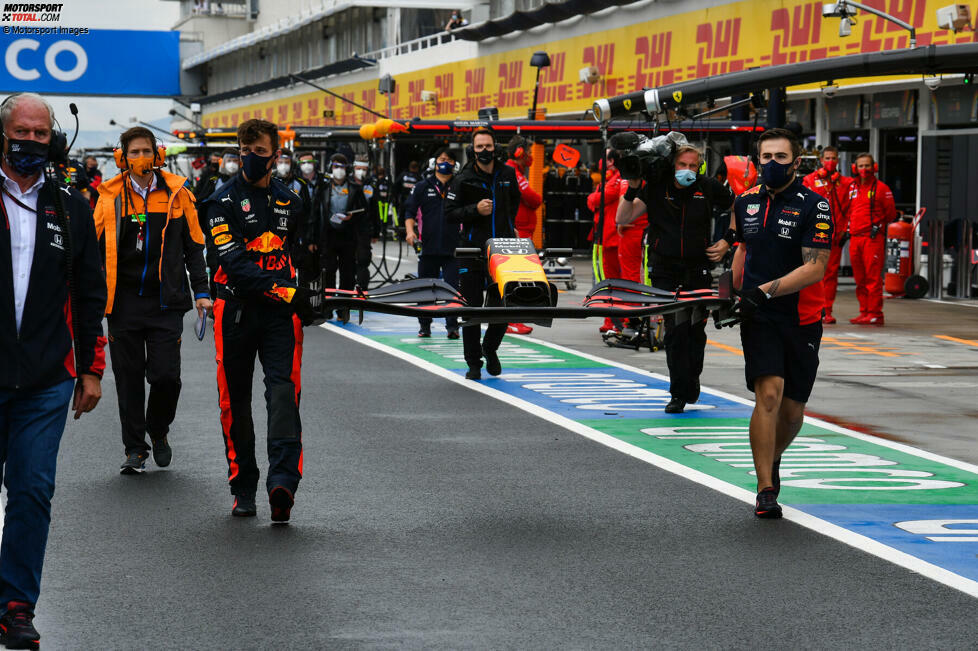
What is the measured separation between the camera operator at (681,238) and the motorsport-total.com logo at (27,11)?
3819 cm

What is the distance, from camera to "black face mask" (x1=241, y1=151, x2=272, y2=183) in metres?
7.29

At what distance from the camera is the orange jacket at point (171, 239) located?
28.1ft

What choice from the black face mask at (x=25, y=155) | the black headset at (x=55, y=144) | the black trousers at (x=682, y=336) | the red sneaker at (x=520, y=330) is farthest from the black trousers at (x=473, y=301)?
the black face mask at (x=25, y=155)

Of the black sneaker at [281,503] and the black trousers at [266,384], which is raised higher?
the black trousers at [266,384]

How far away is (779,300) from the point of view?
7.59 metres

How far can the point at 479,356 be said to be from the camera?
42.8 feet

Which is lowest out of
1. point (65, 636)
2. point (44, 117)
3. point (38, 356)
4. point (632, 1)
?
point (65, 636)

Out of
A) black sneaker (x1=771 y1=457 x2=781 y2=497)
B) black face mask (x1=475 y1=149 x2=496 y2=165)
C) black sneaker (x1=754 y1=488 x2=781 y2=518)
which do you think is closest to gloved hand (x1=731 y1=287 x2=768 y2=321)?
black sneaker (x1=771 y1=457 x2=781 y2=497)

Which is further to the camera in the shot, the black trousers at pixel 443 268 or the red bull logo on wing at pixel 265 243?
the black trousers at pixel 443 268

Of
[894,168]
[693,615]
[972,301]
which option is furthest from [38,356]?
[894,168]

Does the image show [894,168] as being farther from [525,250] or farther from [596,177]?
[525,250]

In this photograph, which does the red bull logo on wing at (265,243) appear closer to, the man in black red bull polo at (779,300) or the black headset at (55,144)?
the black headset at (55,144)

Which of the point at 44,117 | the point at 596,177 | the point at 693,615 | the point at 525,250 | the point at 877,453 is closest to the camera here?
the point at 44,117

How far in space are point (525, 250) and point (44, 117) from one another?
5.27 metres
